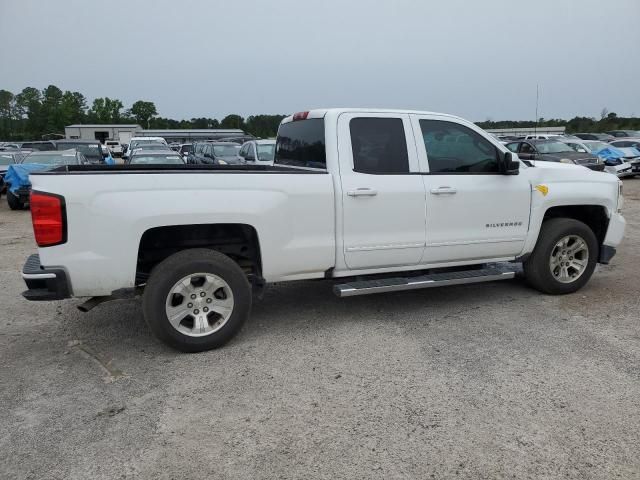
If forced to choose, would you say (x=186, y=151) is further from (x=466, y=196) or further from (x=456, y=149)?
(x=466, y=196)

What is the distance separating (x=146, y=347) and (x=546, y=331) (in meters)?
3.55

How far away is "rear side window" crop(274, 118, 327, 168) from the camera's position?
4927 millimetres

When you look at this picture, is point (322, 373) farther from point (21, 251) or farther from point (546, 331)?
point (21, 251)

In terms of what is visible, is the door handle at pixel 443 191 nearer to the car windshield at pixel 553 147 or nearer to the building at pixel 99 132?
the car windshield at pixel 553 147

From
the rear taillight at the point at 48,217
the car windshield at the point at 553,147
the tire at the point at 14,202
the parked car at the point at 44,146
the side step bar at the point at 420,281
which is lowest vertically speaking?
the side step bar at the point at 420,281

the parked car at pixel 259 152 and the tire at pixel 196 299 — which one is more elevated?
the parked car at pixel 259 152

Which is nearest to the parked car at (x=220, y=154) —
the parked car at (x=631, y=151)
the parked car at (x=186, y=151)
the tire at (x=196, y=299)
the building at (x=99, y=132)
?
the parked car at (x=186, y=151)

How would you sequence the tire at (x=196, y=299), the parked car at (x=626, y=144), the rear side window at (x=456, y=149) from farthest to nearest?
the parked car at (x=626, y=144), the rear side window at (x=456, y=149), the tire at (x=196, y=299)

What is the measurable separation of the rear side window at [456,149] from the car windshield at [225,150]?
13141 millimetres

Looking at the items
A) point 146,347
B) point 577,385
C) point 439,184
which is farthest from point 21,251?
point 577,385

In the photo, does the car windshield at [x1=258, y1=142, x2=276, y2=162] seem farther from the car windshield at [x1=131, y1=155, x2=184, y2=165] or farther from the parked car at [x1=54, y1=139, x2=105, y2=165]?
the parked car at [x1=54, y1=139, x2=105, y2=165]

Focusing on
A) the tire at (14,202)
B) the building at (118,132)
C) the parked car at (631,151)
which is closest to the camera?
the tire at (14,202)

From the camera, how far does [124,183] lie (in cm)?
391

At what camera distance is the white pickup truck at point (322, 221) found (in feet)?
12.8
